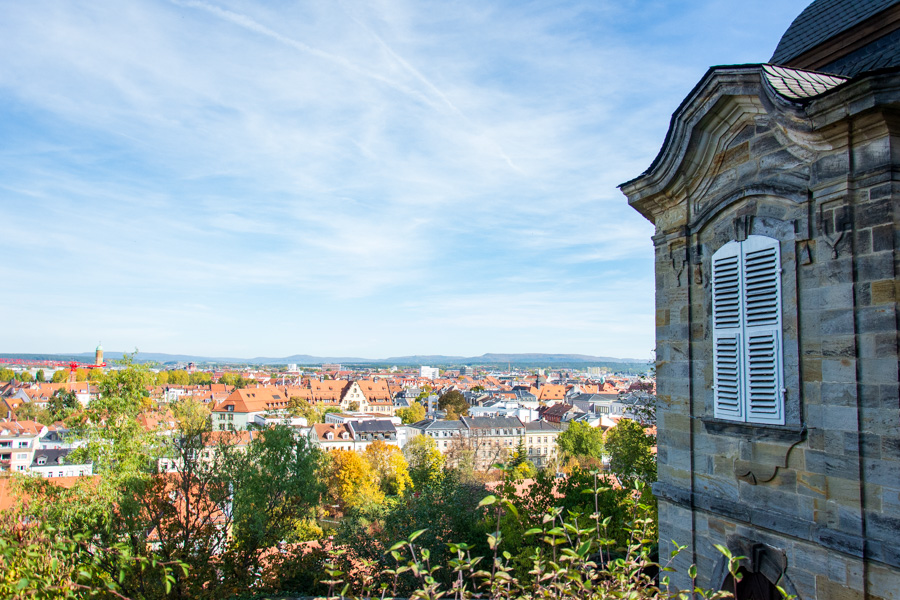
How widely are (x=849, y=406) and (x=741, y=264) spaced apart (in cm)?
173

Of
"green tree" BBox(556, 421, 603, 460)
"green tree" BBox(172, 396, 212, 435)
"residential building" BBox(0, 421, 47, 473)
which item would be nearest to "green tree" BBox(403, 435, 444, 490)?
"green tree" BBox(556, 421, 603, 460)

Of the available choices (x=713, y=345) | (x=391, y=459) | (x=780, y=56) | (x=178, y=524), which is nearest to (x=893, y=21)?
(x=780, y=56)

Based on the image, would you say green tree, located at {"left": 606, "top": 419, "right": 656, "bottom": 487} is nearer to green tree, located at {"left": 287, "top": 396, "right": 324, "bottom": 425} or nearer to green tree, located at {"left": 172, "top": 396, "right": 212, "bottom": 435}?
green tree, located at {"left": 172, "top": 396, "right": 212, "bottom": 435}

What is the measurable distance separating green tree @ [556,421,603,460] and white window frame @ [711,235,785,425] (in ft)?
204

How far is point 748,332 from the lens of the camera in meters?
6.20

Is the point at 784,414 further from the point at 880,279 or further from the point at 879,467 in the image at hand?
the point at 880,279

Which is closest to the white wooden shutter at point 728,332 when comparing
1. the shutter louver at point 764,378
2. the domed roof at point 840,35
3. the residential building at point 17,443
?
the shutter louver at point 764,378

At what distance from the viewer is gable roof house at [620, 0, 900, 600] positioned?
5.07 metres

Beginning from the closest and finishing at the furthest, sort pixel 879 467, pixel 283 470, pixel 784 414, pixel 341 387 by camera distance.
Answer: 1. pixel 879 467
2. pixel 784 414
3. pixel 283 470
4. pixel 341 387

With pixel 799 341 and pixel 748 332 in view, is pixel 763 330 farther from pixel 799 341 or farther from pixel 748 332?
pixel 799 341

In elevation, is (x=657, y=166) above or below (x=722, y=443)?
above

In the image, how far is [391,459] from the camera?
49.6 metres

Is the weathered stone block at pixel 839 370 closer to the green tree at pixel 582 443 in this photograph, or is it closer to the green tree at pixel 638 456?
the green tree at pixel 638 456

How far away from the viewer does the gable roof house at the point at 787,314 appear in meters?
5.07
